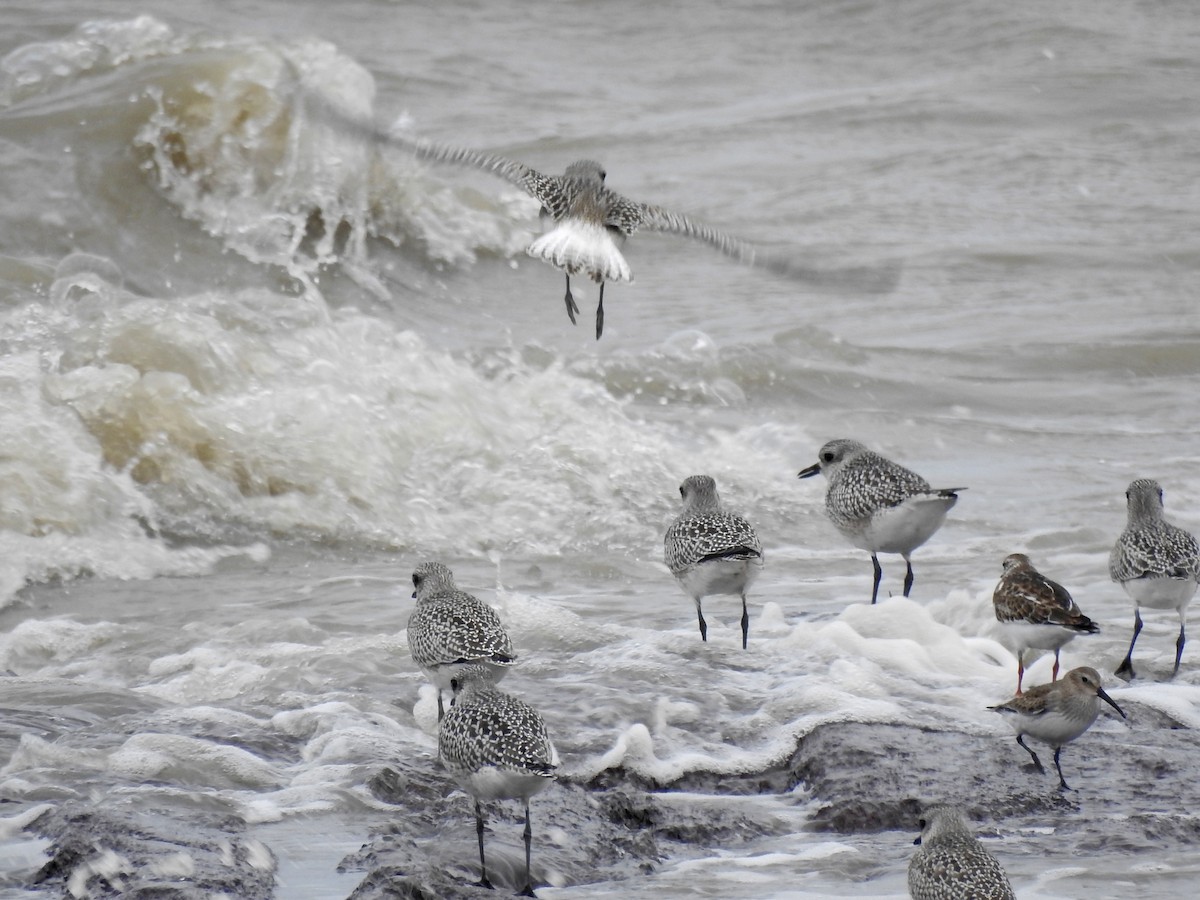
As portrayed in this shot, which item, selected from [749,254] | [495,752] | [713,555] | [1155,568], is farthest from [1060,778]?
[749,254]

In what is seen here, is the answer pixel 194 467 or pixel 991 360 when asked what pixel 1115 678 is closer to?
pixel 194 467

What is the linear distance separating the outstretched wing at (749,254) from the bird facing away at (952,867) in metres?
3.05

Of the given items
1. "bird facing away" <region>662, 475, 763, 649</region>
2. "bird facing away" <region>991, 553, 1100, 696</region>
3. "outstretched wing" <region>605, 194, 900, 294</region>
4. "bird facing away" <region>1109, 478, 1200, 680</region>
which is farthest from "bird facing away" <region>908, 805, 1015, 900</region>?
"outstretched wing" <region>605, 194, 900, 294</region>

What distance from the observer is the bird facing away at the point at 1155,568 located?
652 cm

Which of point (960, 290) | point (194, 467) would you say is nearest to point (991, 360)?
point (960, 290)

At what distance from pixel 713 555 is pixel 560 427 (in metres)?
4.37

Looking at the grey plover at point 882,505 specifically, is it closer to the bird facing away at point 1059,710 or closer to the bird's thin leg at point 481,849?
the bird facing away at point 1059,710

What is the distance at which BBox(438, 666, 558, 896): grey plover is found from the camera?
454cm

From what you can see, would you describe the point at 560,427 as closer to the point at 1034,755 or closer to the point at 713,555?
the point at 713,555

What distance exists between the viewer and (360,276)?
15.2 meters

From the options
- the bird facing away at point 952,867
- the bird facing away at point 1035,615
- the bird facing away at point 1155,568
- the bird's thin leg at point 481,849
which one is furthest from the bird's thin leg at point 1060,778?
the bird's thin leg at point 481,849

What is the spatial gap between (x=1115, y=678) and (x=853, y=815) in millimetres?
1973

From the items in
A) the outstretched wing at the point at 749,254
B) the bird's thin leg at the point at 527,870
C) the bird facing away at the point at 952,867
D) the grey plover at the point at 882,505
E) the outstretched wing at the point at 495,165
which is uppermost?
the outstretched wing at the point at 495,165

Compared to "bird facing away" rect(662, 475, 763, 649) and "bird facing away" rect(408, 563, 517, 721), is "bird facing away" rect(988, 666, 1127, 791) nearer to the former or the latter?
"bird facing away" rect(662, 475, 763, 649)
